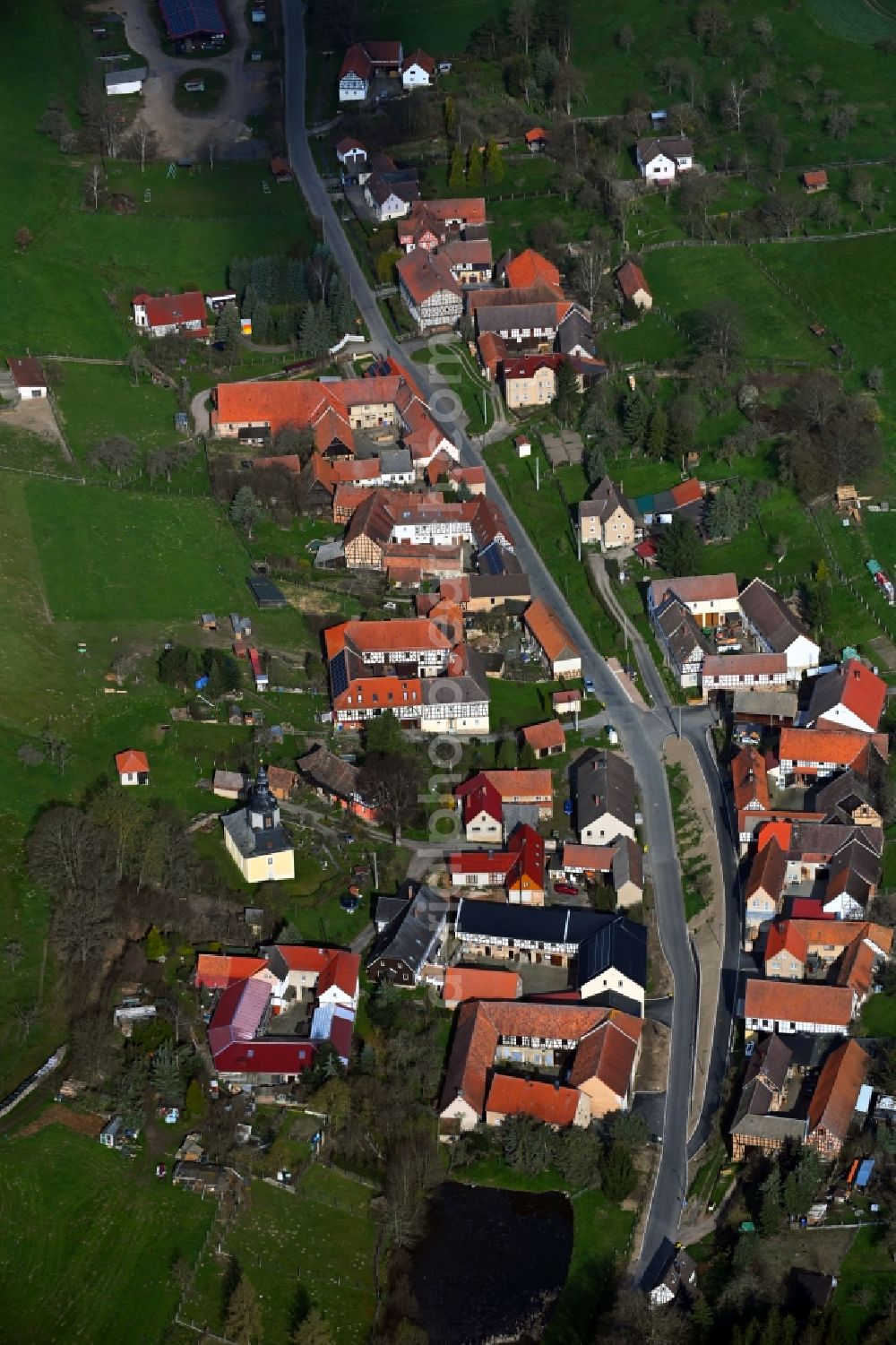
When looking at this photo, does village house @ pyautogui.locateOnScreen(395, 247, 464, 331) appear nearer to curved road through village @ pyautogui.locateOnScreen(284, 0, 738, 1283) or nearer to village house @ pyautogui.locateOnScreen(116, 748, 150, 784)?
curved road through village @ pyautogui.locateOnScreen(284, 0, 738, 1283)

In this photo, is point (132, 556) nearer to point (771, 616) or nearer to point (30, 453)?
point (30, 453)

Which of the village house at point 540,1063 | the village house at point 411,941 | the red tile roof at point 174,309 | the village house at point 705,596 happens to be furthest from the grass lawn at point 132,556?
the village house at point 540,1063

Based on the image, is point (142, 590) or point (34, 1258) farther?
point (142, 590)

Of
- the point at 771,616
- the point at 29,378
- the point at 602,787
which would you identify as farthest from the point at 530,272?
the point at 602,787

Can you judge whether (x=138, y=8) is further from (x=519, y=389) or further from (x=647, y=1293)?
(x=647, y=1293)

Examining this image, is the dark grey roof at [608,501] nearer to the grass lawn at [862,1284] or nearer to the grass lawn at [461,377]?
the grass lawn at [461,377]

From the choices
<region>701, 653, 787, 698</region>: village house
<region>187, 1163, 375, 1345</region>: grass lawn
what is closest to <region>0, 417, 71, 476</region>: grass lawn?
<region>701, 653, 787, 698</region>: village house

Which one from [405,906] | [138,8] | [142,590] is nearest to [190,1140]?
[405,906]
